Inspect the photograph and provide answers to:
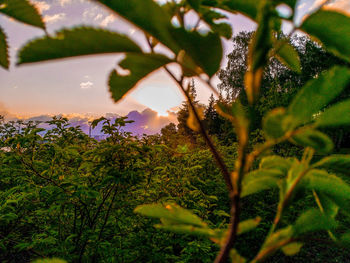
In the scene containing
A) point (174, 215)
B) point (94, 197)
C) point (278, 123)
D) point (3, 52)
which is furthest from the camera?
point (94, 197)

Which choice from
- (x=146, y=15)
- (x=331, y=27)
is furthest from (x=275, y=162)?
(x=146, y=15)

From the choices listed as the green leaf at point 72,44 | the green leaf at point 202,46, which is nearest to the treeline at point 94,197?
the green leaf at point 202,46

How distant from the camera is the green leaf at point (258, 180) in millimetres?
498

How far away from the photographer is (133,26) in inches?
16.1

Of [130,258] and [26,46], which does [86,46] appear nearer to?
[26,46]

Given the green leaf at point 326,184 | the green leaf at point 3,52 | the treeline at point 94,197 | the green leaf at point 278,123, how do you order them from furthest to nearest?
the treeline at point 94,197, the green leaf at point 3,52, the green leaf at point 326,184, the green leaf at point 278,123

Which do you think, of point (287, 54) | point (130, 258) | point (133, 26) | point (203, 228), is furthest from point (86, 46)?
point (130, 258)

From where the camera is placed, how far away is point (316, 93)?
41 cm

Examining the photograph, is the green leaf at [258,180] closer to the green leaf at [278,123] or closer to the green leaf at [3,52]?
the green leaf at [278,123]

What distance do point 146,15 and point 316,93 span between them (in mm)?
333

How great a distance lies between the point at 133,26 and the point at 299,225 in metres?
0.52

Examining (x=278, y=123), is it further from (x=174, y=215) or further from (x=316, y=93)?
(x=174, y=215)

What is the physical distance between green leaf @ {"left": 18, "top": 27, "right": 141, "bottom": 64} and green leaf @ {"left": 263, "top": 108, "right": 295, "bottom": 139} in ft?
0.92

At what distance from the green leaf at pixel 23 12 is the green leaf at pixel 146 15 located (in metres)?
0.21
